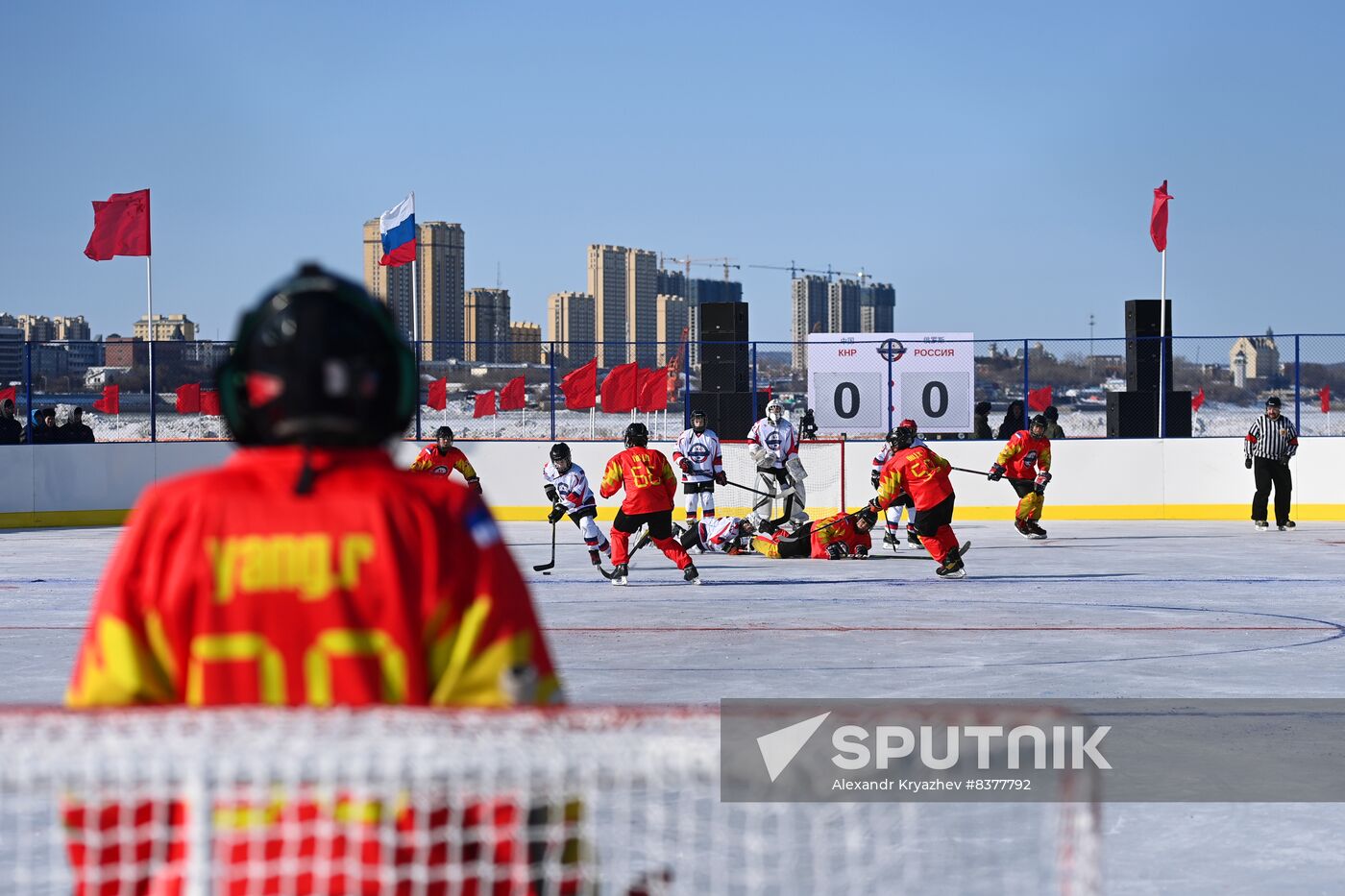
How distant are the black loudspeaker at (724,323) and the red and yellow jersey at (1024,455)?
5390 millimetres

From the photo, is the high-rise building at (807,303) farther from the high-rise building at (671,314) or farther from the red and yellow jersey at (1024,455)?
the red and yellow jersey at (1024,455)

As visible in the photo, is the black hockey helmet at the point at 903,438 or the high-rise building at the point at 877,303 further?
the high-rise building at the point at 877,303

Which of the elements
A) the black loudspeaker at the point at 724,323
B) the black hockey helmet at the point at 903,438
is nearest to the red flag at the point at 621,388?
the black loudspeaker at the point at 724,323

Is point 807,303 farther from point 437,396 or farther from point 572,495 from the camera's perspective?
point 572,495

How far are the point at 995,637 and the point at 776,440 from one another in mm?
8901

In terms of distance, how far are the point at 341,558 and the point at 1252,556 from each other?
50.7 feet

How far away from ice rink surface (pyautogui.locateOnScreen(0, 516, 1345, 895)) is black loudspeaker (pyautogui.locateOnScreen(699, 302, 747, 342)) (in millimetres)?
6489

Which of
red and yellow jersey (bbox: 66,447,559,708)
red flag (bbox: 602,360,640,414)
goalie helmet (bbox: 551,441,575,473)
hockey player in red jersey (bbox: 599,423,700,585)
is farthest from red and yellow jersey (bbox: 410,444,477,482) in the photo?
red and yellow jersey (bbox: 66,447,559,708)

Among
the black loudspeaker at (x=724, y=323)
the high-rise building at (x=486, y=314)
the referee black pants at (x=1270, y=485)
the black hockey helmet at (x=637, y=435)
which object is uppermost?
the high-rise building at (x=486, y=314)

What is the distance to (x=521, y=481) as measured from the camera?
2178 centimetres

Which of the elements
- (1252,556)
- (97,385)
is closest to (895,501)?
(1252,556)

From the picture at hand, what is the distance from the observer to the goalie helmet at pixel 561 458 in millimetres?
13864

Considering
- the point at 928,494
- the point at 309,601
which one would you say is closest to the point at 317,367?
the point at 309,601

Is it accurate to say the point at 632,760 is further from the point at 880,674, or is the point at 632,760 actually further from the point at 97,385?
the point at 97,385
